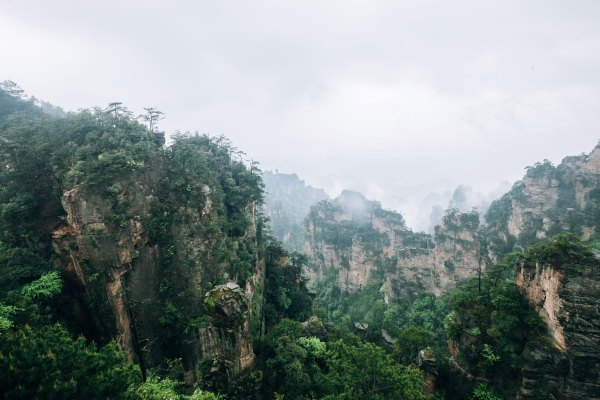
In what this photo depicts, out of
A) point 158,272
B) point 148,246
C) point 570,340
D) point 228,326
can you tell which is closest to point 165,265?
point 158,272

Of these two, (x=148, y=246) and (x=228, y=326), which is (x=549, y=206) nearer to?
(x=228, y=326)

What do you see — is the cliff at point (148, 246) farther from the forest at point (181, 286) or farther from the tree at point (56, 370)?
the tree at point (56, 370)

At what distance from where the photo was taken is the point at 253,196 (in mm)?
32594

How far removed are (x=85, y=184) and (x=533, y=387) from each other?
107ft

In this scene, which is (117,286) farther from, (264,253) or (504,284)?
(504,284)

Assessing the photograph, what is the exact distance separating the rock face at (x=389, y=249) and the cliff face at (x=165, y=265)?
106 ft

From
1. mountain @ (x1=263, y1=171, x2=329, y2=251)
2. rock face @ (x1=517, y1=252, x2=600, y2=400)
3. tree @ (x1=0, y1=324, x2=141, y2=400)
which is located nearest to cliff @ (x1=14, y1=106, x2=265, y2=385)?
tree @ (x1=0, y1=324, x2=141, y2=400)

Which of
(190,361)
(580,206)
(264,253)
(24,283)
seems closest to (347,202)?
(580,206)

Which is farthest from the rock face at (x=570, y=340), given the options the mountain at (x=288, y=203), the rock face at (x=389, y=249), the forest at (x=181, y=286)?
the mountain at (x=288, y=203)

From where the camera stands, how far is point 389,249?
67125 millimetres

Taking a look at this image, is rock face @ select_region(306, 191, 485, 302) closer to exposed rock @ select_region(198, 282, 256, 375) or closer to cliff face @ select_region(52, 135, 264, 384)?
cliff face @ select_region(52, 135, 264, 384)

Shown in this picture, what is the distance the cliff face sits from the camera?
1817cm

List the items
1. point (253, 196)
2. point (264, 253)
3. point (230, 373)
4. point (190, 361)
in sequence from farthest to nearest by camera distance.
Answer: point (264, 253) < point (253, 196) < point (190, 361) < point (230, 373)

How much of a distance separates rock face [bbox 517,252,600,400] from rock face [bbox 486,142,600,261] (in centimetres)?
2794
